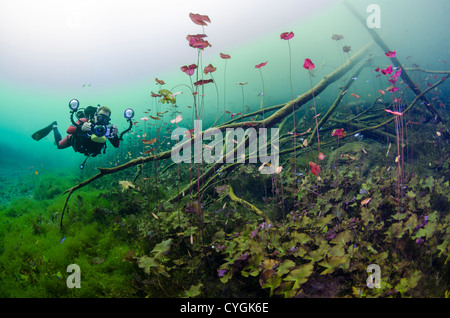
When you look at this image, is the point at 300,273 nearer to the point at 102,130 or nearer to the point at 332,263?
the point at 332,263

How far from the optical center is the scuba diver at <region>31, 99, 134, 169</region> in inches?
164

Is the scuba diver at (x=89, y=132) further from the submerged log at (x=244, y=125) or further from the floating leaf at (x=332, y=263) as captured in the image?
the floating leaf at (x=332, y=263)

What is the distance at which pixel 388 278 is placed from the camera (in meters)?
1.50

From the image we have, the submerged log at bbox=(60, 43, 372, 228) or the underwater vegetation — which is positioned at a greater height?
the submerged log at bbox=(60, 43, 372, 228)

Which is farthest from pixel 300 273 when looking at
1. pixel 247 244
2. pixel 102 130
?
pixel 102 130

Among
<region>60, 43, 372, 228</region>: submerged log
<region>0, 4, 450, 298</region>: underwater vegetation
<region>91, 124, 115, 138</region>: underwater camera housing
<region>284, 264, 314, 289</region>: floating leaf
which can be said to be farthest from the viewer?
<region>91, 124, 115, 138</region>: underwater camera housing

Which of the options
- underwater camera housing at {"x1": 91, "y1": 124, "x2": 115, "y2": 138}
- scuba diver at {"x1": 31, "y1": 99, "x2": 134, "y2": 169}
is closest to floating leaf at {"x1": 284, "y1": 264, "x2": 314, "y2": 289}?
scuba diver at {"x1": 31, "y1": 99, "x2": 134, "y2": 169}

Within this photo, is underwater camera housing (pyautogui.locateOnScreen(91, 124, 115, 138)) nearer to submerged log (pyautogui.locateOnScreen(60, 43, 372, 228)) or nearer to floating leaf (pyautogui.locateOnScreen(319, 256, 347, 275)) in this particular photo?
submerged log (pyautogui.locateOnScreen(60, 43, 372, 228))

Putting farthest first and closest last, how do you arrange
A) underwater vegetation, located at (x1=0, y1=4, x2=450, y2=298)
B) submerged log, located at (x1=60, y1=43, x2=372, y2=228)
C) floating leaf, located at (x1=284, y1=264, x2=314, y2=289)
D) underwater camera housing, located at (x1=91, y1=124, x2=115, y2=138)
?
underwater camera housing, located at (x1=91, y1=124, x2=115, y2=138)
submerged log, located at (x1=60, y1=43, x2=372, y2=228)
underwater vegetation, located at (x1=0, y1=4, x2=450, y2=298)
floating leaf, located at (x1=284, y1=264, x2=314, y2=289)

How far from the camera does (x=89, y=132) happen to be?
14.6 feet

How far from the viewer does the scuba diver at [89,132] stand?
13.6 ft

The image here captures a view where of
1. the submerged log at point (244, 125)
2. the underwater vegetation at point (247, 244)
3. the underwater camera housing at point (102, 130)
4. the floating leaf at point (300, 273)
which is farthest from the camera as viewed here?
the underwater camera housing at point (102, 130)

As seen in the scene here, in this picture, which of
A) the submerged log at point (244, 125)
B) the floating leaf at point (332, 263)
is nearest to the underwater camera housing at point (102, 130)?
the submerged log at point (244, 125)
